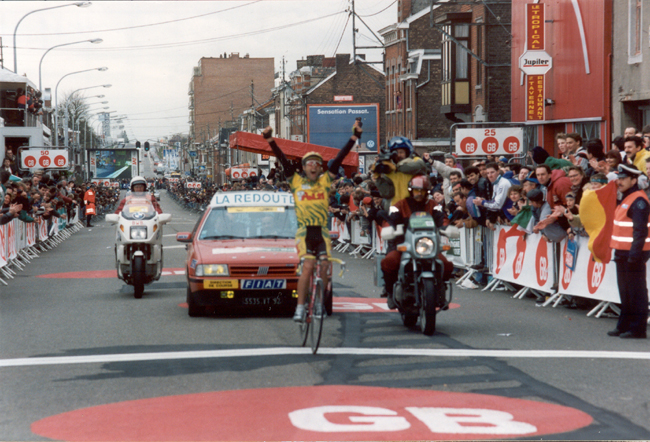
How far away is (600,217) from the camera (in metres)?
10.2

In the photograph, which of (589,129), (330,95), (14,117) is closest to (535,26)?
(589,129)

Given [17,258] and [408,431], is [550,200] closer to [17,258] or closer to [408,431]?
[408,431]

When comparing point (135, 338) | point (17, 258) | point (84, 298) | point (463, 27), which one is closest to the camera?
point (135, 338)

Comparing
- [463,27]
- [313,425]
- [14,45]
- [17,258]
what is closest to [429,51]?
[463,27]

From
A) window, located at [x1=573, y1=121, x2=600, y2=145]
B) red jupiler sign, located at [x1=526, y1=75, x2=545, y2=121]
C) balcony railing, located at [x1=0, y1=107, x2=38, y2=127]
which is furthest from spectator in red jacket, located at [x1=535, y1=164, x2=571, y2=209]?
balcony railing, located at [x1=0, y1=107, x2=38, y2=127]

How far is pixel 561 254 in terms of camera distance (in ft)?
42.1

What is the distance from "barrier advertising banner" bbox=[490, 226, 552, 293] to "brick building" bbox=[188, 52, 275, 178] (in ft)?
544

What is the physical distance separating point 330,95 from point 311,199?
76.2 metres

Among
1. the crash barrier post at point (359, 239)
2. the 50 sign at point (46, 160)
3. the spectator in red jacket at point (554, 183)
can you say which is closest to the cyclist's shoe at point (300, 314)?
the spectator in red jacket at point (554, 183)

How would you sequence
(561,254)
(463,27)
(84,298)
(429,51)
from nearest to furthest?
(561,254) < (84,298) < (463,27) < (429,51)

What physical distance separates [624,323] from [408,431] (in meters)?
4.93

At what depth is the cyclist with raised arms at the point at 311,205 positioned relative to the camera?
28.7 feet

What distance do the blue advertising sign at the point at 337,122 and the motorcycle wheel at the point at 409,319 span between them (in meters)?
49.2

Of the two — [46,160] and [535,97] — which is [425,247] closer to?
[535,97]
